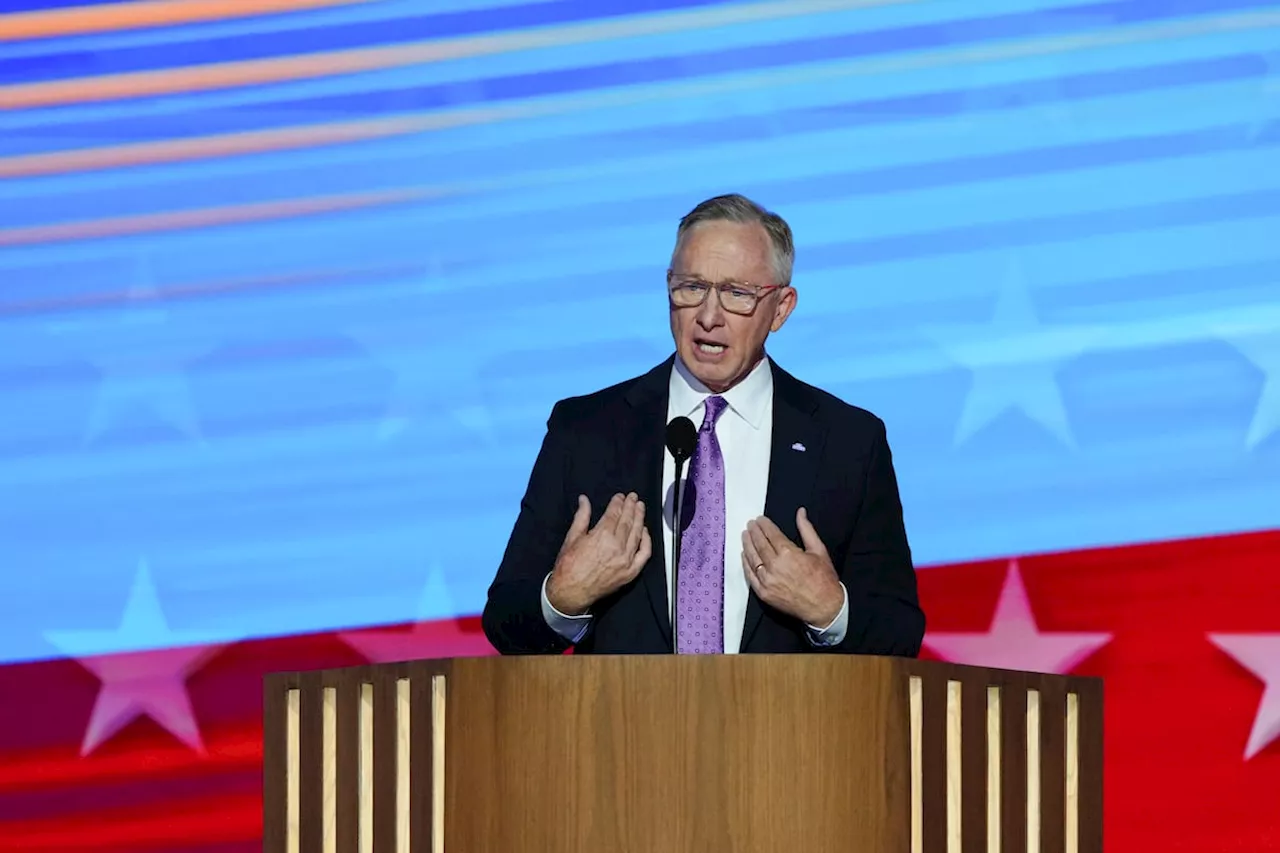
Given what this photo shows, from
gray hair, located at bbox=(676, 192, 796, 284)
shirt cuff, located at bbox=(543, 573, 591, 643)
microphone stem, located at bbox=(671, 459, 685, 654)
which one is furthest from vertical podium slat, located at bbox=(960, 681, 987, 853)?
gray hair, located at bbox=(676, 192, 796, 284)

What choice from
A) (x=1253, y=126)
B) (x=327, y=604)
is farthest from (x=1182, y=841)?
(x=327, y=604)

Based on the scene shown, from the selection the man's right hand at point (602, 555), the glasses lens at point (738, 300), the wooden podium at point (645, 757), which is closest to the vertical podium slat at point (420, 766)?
the wooden podium at point (645, 757)

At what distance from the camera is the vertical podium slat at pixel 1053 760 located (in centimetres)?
264

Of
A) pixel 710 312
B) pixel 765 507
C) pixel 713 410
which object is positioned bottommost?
pixel 765 507

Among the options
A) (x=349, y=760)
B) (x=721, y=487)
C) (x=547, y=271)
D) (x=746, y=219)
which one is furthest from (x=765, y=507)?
(x=547, y=271)

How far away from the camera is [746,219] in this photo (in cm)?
300

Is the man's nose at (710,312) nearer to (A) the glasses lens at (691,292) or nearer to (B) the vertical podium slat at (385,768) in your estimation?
(A) the glasses lens at (691,292)

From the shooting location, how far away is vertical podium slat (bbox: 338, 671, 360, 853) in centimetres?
251

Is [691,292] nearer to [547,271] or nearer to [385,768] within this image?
[385,768]

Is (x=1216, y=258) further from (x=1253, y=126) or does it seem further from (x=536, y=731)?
(x=536, y=731)

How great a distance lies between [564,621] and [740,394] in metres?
0.51

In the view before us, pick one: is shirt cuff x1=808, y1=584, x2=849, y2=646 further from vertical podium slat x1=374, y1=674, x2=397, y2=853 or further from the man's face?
vertical podium slat x1=374, y1=674, x2=397, y2=853

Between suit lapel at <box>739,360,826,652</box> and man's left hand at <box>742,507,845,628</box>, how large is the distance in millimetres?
183

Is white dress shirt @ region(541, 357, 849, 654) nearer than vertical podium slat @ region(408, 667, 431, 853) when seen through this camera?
No
